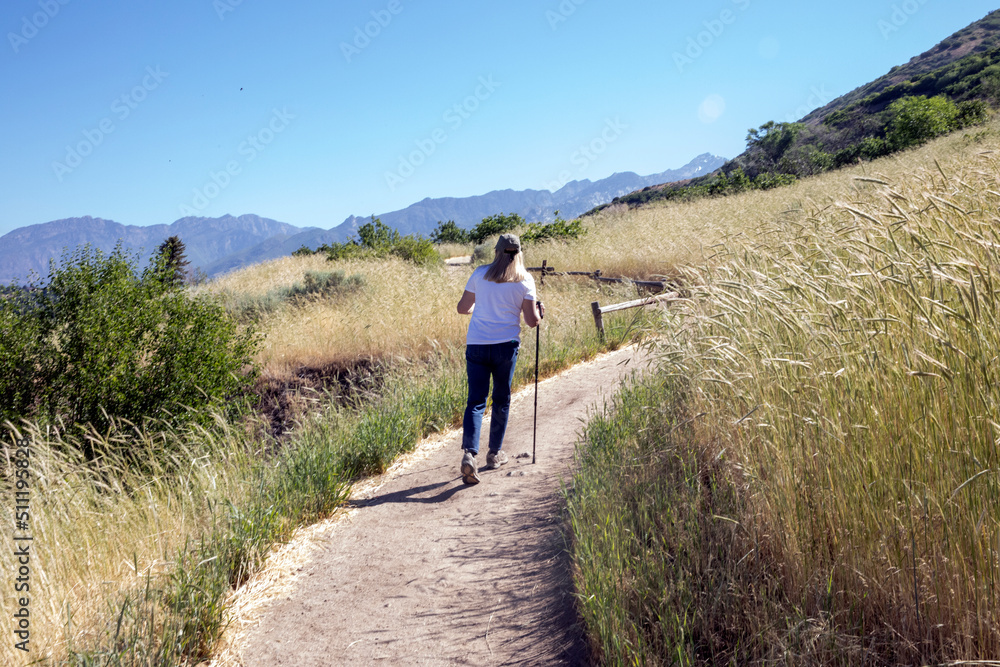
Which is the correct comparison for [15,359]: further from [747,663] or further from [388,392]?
[747,663]

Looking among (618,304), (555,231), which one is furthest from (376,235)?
(618,304)

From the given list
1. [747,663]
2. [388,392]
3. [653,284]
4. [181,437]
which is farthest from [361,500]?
[653,284]

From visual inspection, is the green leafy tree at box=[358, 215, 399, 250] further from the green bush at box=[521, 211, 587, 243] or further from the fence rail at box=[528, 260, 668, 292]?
the fence rail at box=[528, 260, 668, 292]

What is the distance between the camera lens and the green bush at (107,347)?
6.52 meters

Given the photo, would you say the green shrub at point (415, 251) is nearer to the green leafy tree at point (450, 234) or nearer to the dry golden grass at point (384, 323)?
the dry golden grass at point (384, 323)

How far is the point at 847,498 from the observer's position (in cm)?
226

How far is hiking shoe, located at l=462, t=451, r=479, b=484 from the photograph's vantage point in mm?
5101

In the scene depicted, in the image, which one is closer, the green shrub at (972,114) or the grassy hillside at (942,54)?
the green shrub at (972,114)

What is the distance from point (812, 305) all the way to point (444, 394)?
5.22 meters

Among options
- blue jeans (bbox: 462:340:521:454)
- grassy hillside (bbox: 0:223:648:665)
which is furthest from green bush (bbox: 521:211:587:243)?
blue jeans (bbox: 462:340:521:454)

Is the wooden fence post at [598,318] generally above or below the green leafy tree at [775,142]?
below

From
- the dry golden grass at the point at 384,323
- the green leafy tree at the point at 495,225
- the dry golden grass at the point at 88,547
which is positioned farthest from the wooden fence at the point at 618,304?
the green leafy tree at the point at 495,225

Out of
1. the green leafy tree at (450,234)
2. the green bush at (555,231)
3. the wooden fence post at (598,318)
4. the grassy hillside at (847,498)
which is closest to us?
the grassy hillside at (847,498)

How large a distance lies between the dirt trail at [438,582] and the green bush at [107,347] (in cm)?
301
